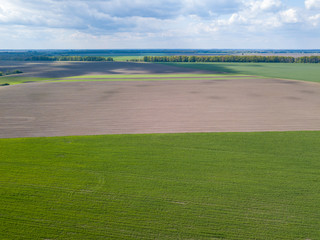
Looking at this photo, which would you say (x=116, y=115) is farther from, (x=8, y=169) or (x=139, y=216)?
(x=139, y=216)

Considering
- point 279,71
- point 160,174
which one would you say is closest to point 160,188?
point 160,174

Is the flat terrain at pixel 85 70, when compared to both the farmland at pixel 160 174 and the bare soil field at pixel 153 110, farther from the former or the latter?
the farmland at pixel 160 174

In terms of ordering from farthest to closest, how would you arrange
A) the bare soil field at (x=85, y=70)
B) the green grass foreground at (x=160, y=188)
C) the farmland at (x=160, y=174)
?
the bare soil field at (x=85, y=70) → the farmland at (x=160, y=174) → the green grass foreground at (x=160, y=188)

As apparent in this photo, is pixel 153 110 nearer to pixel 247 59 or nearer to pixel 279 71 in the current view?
pixel 279 71

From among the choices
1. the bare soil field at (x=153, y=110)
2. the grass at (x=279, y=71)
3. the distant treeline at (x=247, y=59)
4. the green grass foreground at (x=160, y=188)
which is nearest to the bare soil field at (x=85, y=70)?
the grass at (x=279, y=71)

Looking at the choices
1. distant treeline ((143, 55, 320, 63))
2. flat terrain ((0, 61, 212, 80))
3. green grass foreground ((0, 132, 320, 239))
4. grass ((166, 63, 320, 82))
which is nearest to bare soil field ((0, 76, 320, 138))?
green grass foreground ((0, 132, 320, 239))

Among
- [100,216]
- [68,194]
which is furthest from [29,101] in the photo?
[100,216]
